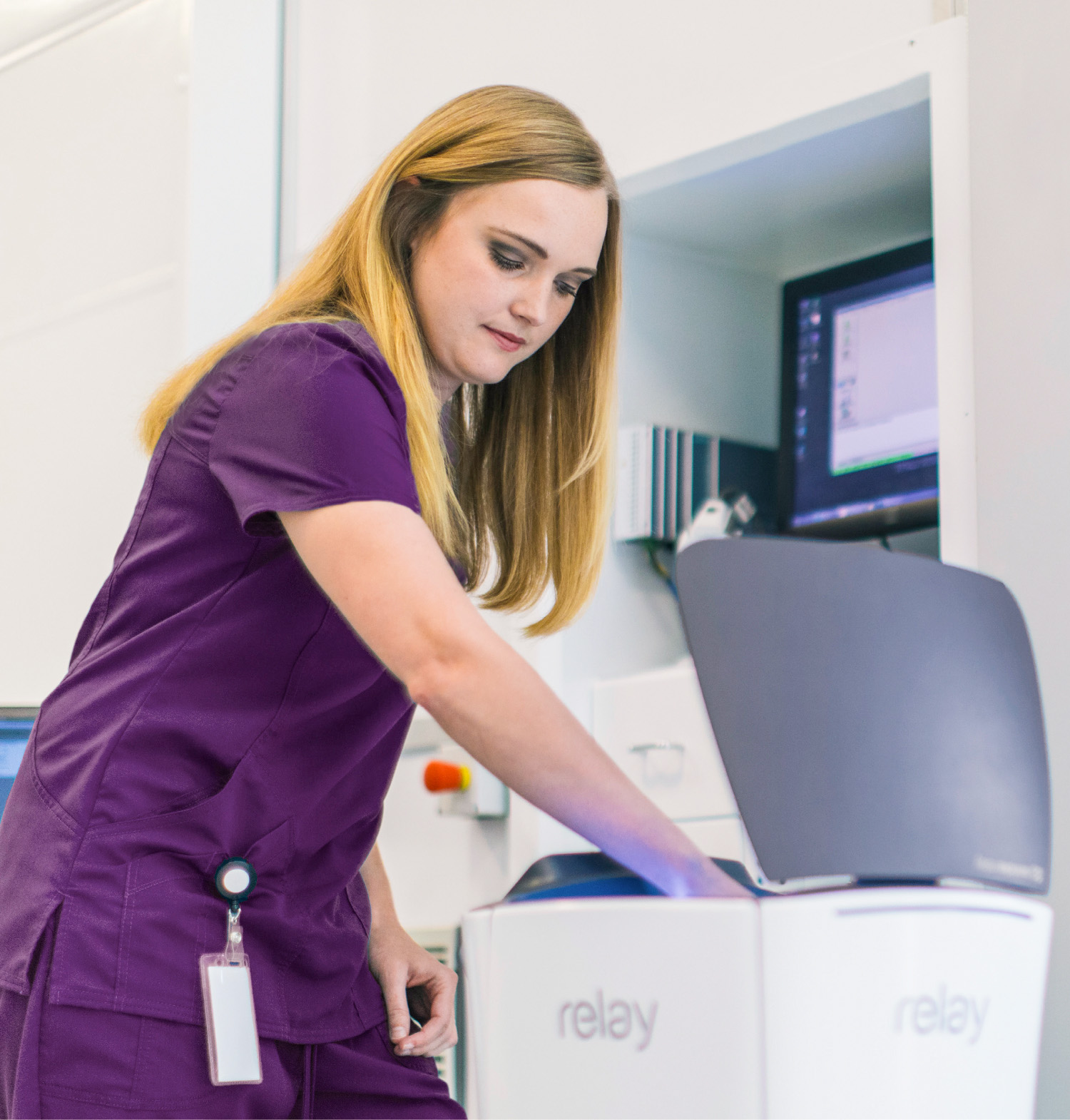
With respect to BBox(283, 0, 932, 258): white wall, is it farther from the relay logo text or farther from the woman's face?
the relay logo text

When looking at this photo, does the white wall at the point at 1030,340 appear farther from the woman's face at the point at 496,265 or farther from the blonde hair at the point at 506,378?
the woman's face at the point at 496,265

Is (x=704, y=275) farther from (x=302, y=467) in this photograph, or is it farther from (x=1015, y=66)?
(x=302, y=467)

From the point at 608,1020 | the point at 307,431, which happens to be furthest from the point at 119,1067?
the point at 307,431

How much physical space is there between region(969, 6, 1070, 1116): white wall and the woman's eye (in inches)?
23.5

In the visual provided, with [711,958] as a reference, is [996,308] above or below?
above

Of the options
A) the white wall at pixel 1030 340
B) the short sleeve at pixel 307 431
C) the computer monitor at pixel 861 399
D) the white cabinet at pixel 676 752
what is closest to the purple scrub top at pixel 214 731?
the short sleeve at pixel 307 431

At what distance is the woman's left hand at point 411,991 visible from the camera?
1.17m

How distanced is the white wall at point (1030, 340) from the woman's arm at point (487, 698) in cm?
66

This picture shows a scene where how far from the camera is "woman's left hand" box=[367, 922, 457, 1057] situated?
117 centimetres

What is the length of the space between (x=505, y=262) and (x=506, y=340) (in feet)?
0.21

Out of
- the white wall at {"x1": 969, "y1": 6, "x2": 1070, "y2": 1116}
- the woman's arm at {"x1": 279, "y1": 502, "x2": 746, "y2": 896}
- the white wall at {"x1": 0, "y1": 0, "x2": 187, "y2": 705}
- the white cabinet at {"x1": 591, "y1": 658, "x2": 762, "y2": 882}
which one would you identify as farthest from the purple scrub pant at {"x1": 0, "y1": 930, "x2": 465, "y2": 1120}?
the white wall at {"x1": 0, "y1": 0, "x2": 187, "y2": 705}

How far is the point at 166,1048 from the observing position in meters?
0.96

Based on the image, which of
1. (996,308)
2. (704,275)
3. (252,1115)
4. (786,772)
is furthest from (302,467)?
(704,275)

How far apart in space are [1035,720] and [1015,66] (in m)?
0.84
